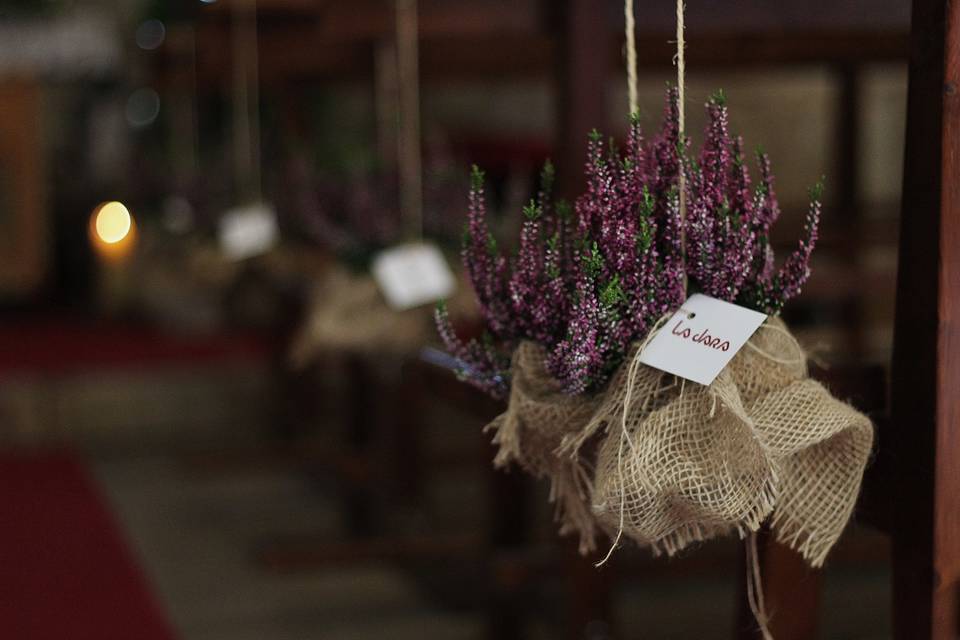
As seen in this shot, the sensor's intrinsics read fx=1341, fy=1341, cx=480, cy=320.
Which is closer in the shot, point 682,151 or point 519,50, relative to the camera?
point 682,151

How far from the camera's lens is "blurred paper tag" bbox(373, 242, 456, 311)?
283 cm

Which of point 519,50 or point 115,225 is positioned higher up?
point 519,50

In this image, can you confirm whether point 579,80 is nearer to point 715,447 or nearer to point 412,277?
point 412,277

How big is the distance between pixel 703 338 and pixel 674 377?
0.06 m

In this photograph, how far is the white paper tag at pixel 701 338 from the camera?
124 cm

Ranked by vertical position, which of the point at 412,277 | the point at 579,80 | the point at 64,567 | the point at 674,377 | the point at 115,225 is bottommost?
the point at 64,567

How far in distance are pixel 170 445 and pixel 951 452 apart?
4826 mm

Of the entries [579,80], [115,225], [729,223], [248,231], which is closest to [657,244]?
[729,223]

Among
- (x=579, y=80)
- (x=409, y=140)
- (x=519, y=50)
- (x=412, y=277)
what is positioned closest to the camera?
(x=579, y=80)

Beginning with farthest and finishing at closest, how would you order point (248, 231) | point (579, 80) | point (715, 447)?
point (248, 231) → point (579, 80) → point (715, 447)

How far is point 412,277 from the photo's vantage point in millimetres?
2883

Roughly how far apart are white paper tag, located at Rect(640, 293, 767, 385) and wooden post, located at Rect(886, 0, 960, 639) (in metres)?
0.23

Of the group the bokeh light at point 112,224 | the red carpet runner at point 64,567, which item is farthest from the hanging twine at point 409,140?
the bokeh light at point 112,224

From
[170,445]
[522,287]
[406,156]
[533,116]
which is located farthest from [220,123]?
[522,287]
